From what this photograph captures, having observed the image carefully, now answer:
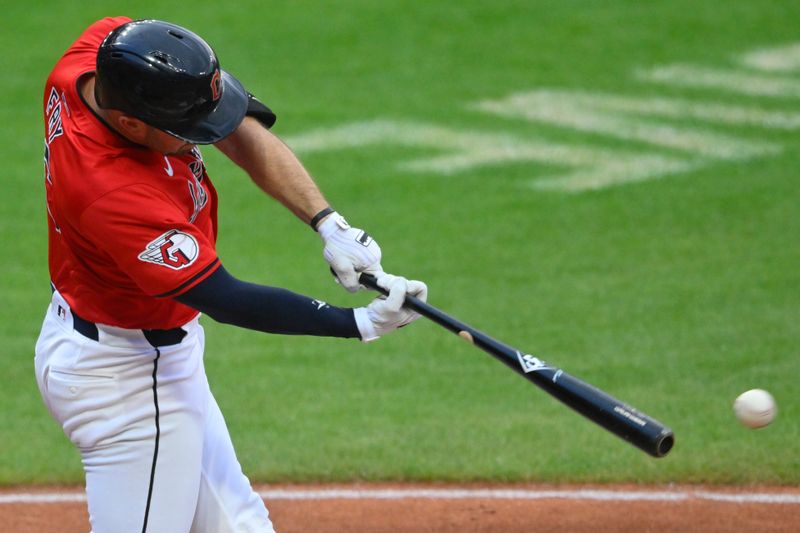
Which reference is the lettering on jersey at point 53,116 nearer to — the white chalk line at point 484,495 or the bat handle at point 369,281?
the bat handle at point 369,281

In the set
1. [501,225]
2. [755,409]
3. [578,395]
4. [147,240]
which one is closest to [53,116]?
[147,240]

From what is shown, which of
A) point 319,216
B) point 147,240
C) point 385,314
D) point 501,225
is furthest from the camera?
point 501,225

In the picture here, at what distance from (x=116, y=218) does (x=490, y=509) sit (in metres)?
2.77

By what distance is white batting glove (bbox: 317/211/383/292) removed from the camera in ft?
13.5

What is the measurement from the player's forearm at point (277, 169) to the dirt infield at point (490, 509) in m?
1.81

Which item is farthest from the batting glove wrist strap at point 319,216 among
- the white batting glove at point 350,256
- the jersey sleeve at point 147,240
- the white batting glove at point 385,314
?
the jersey sleeve at point 147,240

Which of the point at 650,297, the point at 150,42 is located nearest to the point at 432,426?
the point at 650,297

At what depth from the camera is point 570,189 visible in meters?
10.3

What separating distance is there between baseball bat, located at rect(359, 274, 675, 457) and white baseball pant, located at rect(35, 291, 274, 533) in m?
0.83

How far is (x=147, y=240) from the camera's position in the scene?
3582 mm

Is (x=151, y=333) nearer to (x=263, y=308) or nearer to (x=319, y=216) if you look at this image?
(x=263, y=308)

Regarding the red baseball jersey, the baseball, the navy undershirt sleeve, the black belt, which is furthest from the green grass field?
the navy undershirt sleeve

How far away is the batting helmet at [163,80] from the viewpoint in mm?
3627

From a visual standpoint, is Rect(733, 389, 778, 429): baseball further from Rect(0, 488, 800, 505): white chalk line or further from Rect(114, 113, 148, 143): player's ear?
Rect(114, 113, 148, 143): player's ear
